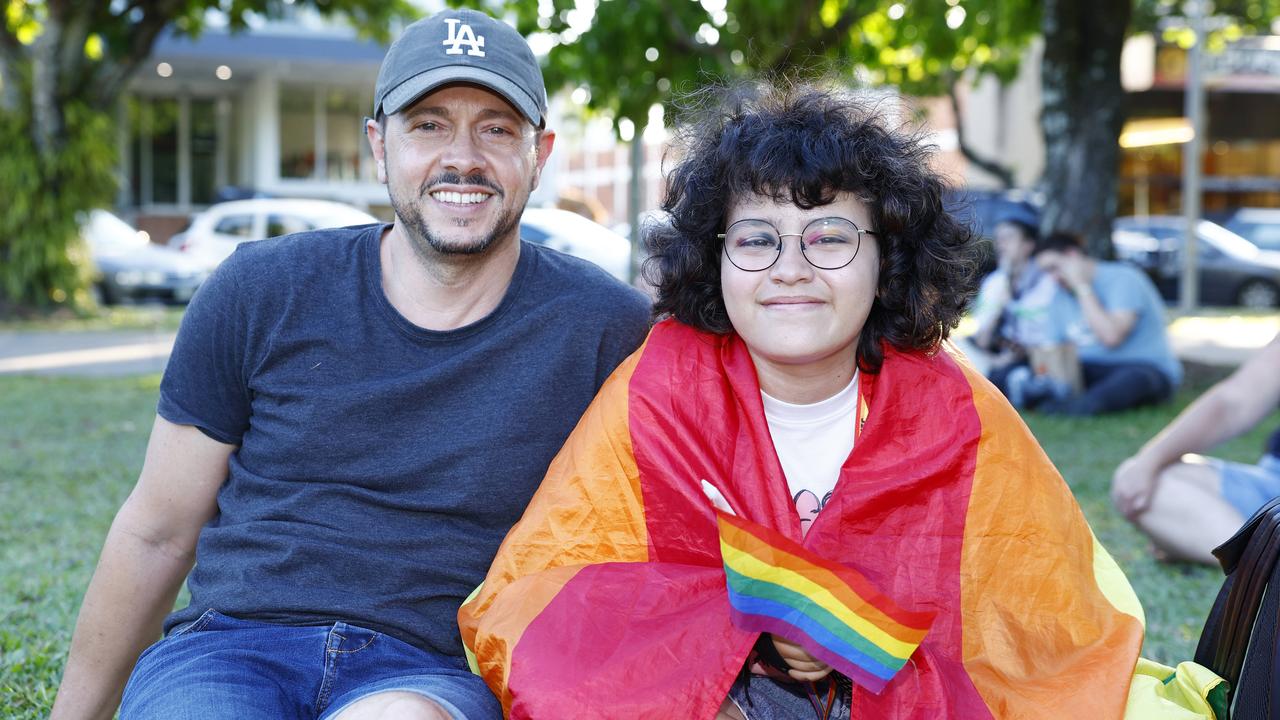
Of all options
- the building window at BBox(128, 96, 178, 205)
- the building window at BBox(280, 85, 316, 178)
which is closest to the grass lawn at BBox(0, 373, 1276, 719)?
the building window at BBox(280, 85, 316, 178)

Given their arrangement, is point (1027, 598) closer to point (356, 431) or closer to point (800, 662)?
point (800, 662)

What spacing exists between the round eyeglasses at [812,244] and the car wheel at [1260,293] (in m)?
21.2

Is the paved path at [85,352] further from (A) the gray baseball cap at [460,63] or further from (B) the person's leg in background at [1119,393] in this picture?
(A) the gray baseball cap at [460,63]

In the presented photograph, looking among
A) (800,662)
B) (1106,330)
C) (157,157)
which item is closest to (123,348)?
(1106,330)

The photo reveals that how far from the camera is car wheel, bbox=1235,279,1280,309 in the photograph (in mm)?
21406

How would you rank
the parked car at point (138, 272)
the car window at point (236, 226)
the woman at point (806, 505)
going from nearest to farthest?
the woman at point (806, 505), the car window at point (236, 226), the parked car at point (138, 272)

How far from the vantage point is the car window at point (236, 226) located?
18688mm

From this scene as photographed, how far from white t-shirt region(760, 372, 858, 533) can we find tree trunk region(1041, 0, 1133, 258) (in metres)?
8.55

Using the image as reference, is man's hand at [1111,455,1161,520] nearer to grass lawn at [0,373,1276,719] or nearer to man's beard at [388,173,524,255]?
grass lawn at [0,373,1276,719]

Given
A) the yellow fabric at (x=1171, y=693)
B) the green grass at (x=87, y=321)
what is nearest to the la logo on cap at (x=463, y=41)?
the yellow fabric at (x=1171, y=693)

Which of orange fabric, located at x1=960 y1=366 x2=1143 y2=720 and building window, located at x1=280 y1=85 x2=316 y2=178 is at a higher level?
building window, located at x1=280 y1=85 x2=316 y2=178

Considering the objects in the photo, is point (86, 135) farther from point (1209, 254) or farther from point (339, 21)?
point (1209, 254)

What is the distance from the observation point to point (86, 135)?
637 inches

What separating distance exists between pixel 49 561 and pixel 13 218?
12520mm
